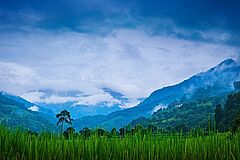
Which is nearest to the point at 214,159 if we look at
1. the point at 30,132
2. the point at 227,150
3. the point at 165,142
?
the point at 227,150

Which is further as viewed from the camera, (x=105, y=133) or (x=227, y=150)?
(x=105, y=133)

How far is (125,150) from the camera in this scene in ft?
21.1

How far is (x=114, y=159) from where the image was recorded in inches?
258

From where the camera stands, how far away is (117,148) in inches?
259

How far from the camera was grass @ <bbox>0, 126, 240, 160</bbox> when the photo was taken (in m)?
6.48

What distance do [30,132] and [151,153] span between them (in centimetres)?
237

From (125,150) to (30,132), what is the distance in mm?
1964

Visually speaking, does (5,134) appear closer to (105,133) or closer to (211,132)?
(105,133)

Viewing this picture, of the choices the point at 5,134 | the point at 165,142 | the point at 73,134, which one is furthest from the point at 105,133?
the point at 5,134

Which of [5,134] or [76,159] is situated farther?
[5,134]

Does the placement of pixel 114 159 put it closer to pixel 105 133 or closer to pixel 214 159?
pixel 105 133

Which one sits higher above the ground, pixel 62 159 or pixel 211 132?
pixel 211 132

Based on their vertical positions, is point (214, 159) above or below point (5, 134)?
below

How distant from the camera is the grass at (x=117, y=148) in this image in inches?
255
